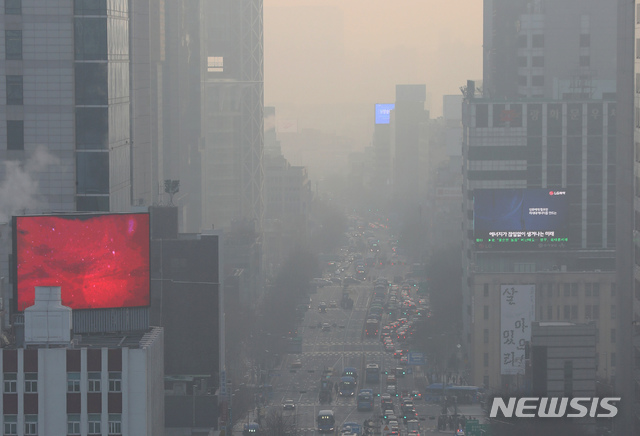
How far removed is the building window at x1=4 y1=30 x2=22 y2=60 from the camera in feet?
166

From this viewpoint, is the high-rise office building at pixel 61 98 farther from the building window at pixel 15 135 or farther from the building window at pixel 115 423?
the building window at pixel 115 423

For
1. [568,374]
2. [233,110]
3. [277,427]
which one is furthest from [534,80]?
[233,110]

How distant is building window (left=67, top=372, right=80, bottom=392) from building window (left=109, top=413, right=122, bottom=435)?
1.13m

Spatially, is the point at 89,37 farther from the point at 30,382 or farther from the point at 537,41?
the point at 537,41

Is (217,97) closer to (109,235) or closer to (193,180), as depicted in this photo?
(193,180)

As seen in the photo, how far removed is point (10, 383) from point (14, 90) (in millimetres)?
17936

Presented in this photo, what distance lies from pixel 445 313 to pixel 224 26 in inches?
3569

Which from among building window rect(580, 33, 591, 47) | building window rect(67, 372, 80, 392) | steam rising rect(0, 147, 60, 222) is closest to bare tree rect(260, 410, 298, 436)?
steam rising rect(0, 147, 60, 222)

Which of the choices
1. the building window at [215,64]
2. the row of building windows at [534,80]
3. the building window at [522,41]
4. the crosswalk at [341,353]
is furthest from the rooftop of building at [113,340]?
the building window at [215,64]

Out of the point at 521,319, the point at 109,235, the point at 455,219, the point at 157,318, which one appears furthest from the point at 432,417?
the point at 455,219

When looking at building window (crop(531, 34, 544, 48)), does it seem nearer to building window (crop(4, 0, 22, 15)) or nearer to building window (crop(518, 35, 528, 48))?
building window (crop(518, 35, 528, 48))

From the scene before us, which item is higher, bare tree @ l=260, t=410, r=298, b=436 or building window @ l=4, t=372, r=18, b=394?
building window @ l=4, t=372, r=18, b=394

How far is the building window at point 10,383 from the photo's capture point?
35.5 metres

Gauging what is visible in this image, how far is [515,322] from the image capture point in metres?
96.5
